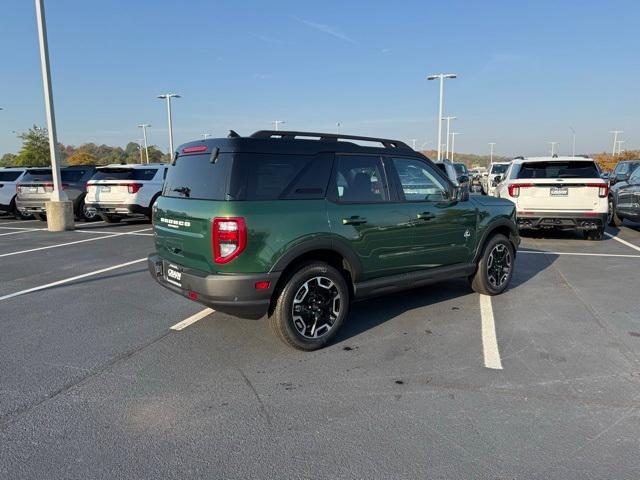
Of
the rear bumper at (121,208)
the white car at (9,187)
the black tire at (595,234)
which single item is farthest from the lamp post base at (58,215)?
the black tire at (595,234)

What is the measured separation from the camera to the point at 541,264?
7594 millimetres

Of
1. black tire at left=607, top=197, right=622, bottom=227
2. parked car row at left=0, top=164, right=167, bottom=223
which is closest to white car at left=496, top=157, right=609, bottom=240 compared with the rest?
black tire at left=607, top=197, right=622, bottom=227

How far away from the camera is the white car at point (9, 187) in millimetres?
14836

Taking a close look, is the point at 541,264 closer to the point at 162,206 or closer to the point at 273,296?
the point at 273,296

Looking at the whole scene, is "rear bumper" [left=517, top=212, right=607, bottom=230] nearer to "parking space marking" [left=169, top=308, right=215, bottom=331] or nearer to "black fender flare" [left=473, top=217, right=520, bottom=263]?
"black fender flare" [left=473, top=217, right=520, bottom=263]

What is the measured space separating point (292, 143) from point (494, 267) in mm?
3232

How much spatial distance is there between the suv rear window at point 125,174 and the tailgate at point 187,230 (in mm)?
9110

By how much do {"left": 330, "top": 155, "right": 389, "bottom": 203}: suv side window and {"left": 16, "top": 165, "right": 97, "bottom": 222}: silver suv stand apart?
11583 millimetres

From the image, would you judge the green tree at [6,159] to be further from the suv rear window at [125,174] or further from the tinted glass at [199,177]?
the tinted glass at [199,177]

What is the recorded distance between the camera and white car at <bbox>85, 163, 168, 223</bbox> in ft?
41.5

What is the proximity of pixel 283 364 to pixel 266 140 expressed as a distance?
1882 millimetres

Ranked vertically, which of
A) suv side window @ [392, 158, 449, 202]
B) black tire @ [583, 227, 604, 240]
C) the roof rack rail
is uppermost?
the roof rack rail

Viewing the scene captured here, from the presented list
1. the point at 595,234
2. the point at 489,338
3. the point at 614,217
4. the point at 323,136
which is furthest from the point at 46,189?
the point at 614,217

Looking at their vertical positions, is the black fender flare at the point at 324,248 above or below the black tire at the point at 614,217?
above
